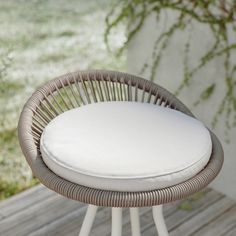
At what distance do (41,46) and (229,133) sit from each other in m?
2.48

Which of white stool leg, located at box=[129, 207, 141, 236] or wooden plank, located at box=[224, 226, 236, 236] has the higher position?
white stool leg, located at box=[129, 207, 141, 236]

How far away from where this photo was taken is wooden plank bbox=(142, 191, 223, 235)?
7.37ft

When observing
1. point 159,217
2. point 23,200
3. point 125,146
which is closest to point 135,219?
point 159,217

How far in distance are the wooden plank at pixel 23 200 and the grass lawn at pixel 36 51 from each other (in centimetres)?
12

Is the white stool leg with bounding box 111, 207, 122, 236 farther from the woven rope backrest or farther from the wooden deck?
the wooden deck

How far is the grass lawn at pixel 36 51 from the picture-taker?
9.96 ft

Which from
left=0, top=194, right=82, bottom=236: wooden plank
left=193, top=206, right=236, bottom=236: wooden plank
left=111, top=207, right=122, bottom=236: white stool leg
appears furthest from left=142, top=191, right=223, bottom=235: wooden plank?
left=111, top=207, right=122, bottom=236: white stool leg

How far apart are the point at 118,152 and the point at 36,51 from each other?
3040 millimetres

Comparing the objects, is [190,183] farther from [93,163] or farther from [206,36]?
[206,36]

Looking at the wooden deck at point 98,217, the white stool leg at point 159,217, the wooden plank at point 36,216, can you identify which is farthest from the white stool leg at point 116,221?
the wooden plank at point 36,216

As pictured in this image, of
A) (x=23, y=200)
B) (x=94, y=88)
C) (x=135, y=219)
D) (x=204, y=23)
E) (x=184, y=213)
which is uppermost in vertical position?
(x=204, y=23)

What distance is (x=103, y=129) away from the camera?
1.63 m

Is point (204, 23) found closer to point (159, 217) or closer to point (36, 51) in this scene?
point (159, 217)

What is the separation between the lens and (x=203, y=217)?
7.67 feet
